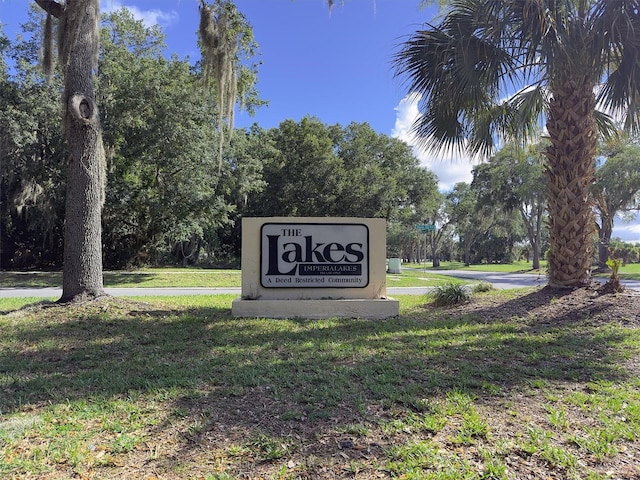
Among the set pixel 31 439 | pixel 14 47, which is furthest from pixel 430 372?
pixel 14 47

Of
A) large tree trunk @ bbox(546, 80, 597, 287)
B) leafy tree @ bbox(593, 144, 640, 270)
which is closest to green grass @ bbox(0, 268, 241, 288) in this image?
large tree trunk @ bbox(546, 80, 597, 287)

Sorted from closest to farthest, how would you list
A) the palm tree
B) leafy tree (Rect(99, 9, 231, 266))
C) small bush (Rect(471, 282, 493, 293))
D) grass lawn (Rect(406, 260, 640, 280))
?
the palm tree < small bush (Rect(471, 282, 493, 293)) < leafy tree (Rect(99, 9, 231, 266)) < grass lawn (Rect(406, 260, 640, 280))

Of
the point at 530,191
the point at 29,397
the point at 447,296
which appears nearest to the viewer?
the point at 29,397

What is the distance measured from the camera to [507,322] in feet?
21.4

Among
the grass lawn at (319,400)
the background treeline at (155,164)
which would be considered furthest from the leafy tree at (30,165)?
the grass lawn at (319,400)

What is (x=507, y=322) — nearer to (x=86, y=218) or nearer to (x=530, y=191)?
(x=86, y=218)

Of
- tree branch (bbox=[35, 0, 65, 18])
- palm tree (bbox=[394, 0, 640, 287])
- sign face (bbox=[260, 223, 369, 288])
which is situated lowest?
sign face (bbox=[260, 223, 369, 288])

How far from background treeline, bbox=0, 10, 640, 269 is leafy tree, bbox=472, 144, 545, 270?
3.9 inches

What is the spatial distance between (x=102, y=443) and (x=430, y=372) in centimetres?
289

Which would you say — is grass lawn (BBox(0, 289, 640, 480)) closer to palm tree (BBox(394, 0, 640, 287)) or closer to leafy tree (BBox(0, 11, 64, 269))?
palm tree (BBox(394, 0, 640, 287))

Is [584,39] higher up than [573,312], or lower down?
higher up

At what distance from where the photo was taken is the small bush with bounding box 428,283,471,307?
845cm

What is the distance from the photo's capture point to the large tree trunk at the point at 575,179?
24.6 feet

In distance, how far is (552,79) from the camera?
7219mm
